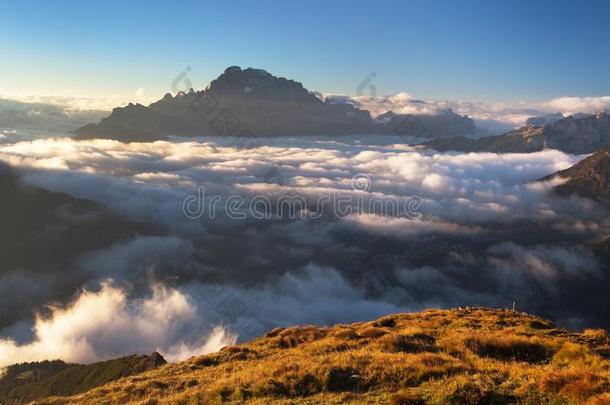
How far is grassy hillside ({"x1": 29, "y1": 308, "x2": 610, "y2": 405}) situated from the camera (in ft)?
61.0

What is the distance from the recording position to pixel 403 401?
1877cm

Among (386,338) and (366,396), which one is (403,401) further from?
(386,338)

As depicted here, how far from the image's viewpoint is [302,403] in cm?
2092

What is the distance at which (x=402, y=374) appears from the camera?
2255 centimetres

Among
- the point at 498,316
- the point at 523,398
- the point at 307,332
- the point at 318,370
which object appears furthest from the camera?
the point at 498,316

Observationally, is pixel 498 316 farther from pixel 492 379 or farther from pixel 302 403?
pixel 302 403

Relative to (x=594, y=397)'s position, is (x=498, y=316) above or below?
below

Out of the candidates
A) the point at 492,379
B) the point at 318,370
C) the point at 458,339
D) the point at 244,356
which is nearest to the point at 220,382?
the point at 318,370

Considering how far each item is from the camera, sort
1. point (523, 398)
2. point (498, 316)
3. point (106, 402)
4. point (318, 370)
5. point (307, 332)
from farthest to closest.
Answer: point (498, 316), point (307, 332), point (106, 402), point (318, 370), point (523, 398)

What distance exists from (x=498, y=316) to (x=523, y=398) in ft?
103

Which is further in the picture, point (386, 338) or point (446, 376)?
point (386, 338)

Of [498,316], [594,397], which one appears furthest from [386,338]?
[498,316]

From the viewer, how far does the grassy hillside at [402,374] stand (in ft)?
61.0

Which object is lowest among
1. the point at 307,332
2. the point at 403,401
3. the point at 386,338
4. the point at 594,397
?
the point at 307,332
